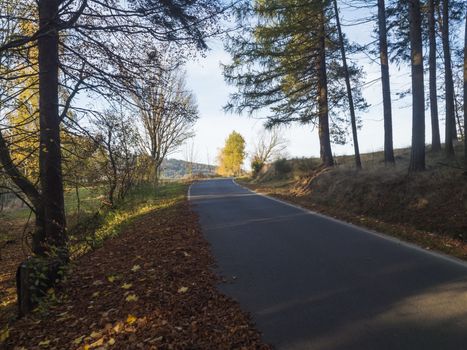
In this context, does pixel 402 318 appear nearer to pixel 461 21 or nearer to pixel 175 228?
pixel 175 228

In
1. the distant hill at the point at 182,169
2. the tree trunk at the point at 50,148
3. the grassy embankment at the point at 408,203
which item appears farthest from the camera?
the distant hill at the point at 182,169

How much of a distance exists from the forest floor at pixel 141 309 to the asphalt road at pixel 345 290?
35 cm

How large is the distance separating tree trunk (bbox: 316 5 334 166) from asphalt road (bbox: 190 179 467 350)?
1211 centimetres

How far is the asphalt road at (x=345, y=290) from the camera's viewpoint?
154 inches

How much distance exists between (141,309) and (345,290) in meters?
2.86

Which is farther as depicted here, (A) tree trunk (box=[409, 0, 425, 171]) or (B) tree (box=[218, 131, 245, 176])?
(B) tree (box=[218, 131, 245, 176])

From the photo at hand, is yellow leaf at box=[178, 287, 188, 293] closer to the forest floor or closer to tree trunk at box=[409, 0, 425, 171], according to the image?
the forest floor

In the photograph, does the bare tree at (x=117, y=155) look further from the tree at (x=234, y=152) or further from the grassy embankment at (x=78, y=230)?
the tree at (x=234, y=152)

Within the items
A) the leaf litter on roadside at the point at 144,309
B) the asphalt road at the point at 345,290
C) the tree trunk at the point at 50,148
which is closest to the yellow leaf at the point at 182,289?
the leaf litter on roadside at the point at 144,309

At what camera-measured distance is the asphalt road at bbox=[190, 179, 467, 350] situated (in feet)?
12.8

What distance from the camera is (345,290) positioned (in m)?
5.21

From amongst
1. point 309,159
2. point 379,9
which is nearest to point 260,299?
point 379,9

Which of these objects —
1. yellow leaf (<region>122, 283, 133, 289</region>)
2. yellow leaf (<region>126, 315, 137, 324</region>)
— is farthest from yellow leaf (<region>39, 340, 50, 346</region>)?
yellow leaf (<region>122, 283, 133, 289</region>)

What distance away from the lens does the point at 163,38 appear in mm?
6816
